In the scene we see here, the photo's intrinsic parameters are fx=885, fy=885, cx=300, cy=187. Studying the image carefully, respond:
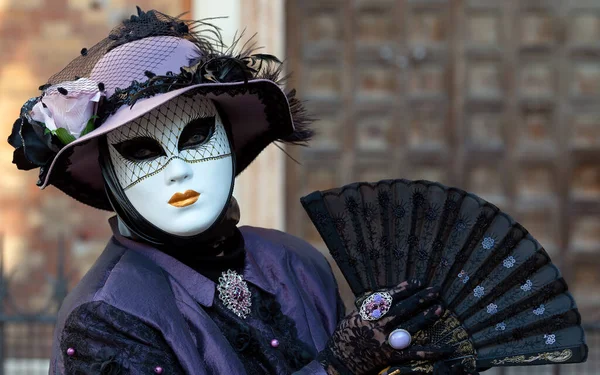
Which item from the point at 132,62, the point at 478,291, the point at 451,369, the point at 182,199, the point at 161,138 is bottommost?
the point at 451,369

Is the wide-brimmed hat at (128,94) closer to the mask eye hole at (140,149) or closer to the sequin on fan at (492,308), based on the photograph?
the mask eye hole at (140,149)

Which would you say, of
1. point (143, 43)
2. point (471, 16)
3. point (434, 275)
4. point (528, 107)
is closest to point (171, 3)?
point (471, 16)

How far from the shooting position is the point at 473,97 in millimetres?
5086

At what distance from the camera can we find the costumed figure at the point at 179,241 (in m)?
1.66

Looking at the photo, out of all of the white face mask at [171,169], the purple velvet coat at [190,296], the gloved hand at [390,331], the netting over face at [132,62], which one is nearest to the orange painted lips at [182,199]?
the white face mask at [171,169]

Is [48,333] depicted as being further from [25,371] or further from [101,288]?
[101,288]

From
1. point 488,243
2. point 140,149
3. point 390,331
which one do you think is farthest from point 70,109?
point 488,243

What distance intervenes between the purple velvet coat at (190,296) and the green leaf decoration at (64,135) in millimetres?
239

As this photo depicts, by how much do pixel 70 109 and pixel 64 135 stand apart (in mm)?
66

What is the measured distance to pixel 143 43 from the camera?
1.86 meters

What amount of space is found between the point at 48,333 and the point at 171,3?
192cm

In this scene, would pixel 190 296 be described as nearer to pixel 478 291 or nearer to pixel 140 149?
pixel 140 149

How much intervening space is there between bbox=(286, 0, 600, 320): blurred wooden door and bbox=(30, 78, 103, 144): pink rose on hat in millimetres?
3320

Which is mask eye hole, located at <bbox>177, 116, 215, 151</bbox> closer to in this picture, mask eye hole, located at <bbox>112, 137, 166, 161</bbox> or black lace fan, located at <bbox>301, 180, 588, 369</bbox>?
mask eye hole, located at <bbox>112, 137, 166, 161</bbox>
